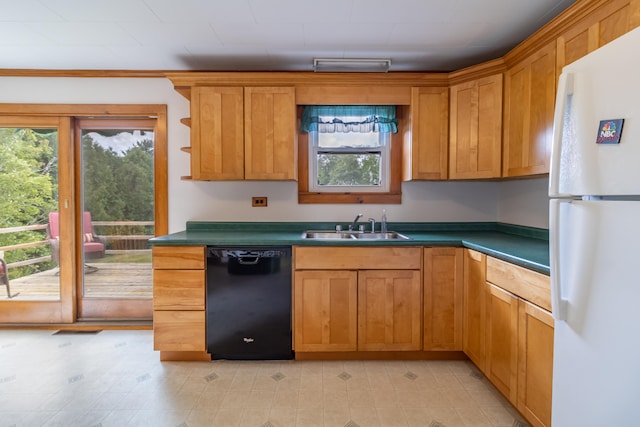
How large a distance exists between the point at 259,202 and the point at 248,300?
94cm

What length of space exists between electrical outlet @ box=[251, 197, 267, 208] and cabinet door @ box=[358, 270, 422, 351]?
44.5 inches

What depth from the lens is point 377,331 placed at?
2262 mm

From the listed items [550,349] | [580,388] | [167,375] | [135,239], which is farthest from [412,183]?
[135,239]

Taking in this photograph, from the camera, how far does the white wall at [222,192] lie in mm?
2838

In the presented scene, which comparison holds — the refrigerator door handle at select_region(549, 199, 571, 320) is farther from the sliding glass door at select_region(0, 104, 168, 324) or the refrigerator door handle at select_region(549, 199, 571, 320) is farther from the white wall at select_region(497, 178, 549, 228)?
the sliding glass door at select_region(0, 104, 168, 324)

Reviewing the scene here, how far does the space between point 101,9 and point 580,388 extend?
9.97ft

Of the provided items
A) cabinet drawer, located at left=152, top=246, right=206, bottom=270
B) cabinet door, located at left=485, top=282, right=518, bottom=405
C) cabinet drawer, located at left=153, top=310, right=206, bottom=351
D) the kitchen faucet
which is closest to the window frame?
the kitchen faucet

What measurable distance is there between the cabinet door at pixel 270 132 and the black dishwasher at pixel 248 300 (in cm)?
67

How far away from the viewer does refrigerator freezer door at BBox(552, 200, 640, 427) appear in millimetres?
918

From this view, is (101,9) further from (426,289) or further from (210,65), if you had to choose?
(426,289)

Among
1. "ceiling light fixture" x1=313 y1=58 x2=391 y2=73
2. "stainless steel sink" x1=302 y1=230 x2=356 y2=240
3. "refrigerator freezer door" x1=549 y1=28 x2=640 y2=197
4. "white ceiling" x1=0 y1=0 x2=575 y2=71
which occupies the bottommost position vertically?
"stainless steel sink" x1=302 y1=230 x2=356 y2=240

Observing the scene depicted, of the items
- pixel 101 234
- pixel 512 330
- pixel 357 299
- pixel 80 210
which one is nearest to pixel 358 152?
pixel 357 299

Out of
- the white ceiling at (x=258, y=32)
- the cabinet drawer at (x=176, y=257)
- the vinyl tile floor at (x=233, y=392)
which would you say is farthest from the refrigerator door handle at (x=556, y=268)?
the cabinet drawer at (x=176, y=257)

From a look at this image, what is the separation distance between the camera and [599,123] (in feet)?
3.26
